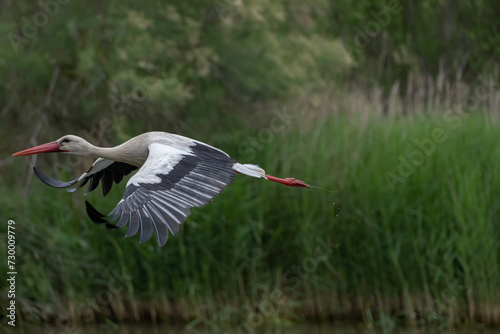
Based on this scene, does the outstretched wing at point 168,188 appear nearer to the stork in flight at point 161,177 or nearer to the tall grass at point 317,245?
the stork in flight at point 161,177

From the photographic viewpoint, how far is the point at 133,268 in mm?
10016

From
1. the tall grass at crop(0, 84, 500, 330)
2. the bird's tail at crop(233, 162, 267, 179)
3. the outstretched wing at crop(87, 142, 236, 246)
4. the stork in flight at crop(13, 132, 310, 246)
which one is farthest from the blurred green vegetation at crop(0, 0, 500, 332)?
the outstretched wing at crop(87, 142, 236, 246)

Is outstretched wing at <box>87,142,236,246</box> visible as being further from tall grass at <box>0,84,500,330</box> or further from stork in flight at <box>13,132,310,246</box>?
tall grass at <box>0,84,500,330</box>

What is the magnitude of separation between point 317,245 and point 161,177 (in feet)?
14.8

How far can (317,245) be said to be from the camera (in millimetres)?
9703

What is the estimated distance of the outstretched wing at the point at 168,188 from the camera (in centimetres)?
496

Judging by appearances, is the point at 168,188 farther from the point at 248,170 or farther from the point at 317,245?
the point at 317,245

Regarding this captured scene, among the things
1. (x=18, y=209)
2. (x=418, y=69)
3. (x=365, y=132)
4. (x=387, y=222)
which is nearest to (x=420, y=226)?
(x=387, y=222)

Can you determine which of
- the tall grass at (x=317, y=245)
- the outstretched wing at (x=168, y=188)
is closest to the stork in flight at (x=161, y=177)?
the outstretched wing at (x=168, y=188)

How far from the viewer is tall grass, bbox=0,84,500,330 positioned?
9500 mm

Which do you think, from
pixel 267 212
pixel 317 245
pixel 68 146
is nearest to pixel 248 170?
pixel 68 146

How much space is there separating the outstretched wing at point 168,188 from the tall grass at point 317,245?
12.9 feet

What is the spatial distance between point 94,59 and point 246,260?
3593 millimetres

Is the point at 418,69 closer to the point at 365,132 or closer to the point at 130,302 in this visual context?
the point at 365,132
